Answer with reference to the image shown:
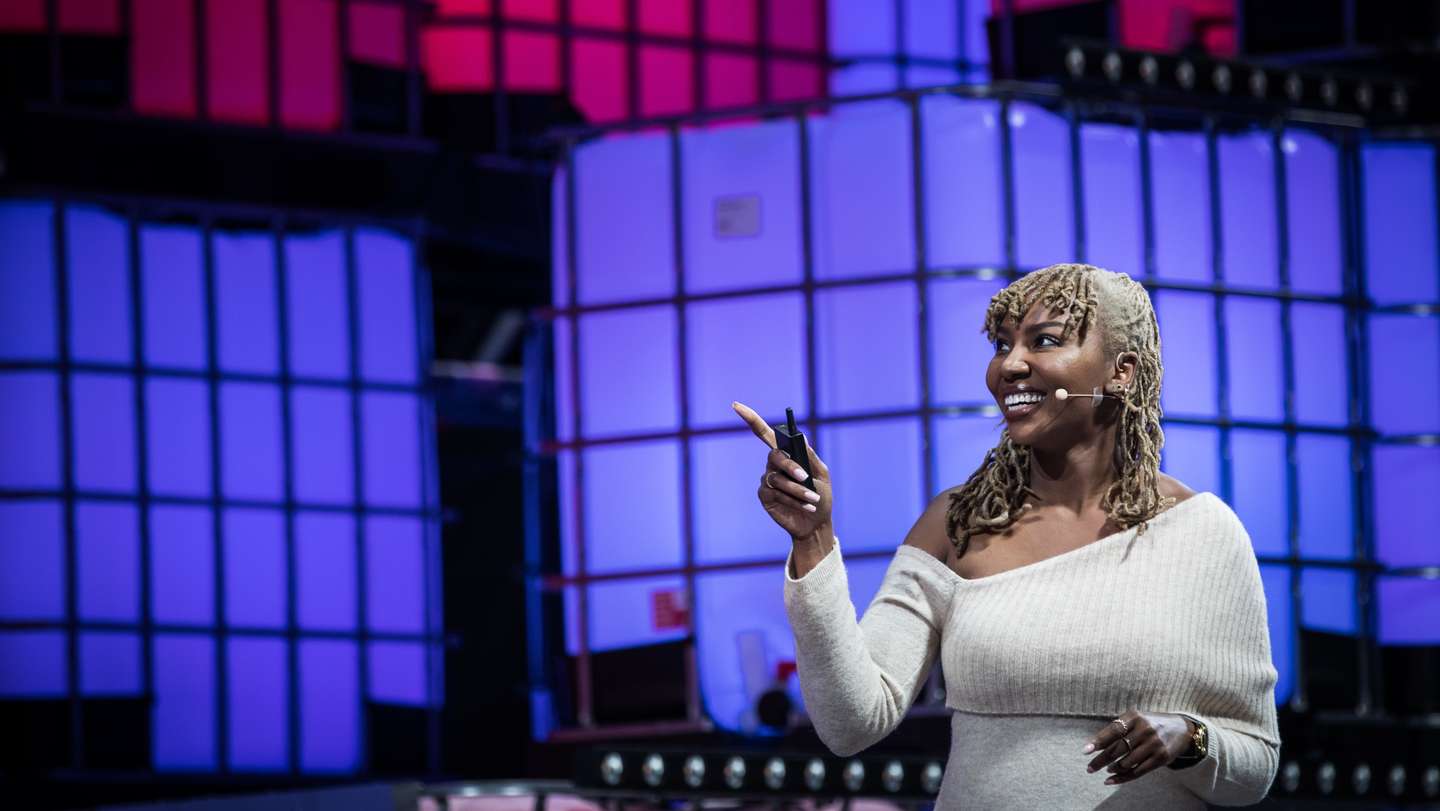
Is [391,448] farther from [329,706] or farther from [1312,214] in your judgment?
[1312,214]

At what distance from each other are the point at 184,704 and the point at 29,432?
4.03 feet

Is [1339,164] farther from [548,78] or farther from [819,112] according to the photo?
[548,78]

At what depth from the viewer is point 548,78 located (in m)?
8.56

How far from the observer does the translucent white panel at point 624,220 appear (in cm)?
718

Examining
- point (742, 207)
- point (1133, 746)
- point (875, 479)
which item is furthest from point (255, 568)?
point (1133, 746)

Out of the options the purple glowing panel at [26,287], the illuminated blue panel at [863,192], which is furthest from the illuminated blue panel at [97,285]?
the illuminated blue panel at [863,192]

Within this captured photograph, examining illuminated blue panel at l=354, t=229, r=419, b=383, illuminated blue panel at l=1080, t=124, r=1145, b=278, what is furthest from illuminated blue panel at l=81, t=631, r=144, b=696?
illuminated blue panel at l=1080, t=124, r=1145, b=278

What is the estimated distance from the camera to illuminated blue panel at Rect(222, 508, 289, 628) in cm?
793

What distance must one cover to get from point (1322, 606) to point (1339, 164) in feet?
5.54

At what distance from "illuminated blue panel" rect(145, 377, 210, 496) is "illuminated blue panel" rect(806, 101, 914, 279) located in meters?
2.72

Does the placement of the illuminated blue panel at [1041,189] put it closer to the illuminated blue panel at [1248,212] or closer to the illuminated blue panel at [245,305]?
the illuminated blue panel at [1248,212]

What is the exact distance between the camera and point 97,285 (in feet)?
25.8

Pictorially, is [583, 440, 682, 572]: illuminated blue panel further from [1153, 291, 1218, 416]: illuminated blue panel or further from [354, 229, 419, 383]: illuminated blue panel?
[354, 229, 419, 383]: illuminated blue panel

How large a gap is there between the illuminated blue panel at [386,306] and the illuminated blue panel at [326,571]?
0.69 metres
